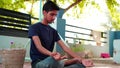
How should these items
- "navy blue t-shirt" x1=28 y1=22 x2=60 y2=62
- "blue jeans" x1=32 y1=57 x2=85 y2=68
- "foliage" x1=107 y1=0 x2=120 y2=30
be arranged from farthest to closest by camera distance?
"foliage" x1=107 y1=0 x2=120 y2=30 < "navy blue t-shirt" x1=28 y1=22 x2=60 y2=62 < "blue jeans" x1=32 y1=57 x2=85 y2=68

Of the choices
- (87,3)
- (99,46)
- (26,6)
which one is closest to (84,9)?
(87,3)

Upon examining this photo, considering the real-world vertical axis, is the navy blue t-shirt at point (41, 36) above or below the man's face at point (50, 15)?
below

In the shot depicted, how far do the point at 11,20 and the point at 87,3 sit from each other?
5080mm

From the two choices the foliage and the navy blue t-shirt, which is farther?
the foliage

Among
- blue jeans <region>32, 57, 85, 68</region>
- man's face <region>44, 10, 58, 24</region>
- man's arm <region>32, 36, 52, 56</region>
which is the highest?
man's face <region>44, 10, 58, 24</region>

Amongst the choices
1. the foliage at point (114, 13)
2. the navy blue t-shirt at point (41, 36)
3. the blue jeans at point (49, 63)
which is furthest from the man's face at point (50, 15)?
the foliage at point (114, 13)

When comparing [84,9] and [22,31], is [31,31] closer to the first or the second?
[22,31]

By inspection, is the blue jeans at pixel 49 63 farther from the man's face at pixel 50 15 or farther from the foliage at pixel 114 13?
the foliage at pixel 114 13

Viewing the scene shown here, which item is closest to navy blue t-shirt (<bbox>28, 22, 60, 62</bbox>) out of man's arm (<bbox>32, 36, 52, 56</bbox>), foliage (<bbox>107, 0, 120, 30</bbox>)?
man's arm (<bbox>32, 36, 52, 56</bbox>)

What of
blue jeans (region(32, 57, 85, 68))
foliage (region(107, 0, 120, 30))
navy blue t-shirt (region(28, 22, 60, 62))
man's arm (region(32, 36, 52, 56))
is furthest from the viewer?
foliage (region(107, 0, 120, 30))

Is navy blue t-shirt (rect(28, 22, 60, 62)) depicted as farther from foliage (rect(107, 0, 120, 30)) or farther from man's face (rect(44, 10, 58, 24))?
foliage (rect(107, 0, 120, 30))

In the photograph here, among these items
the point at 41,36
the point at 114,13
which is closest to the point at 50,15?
the point at 41,36

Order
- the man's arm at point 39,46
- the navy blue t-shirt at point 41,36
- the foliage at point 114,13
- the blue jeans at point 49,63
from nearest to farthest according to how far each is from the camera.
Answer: the blue jeans at point 49,63 → the man's arm at point 39,46 → the navy blue t-shirt at point 41,36 → the foliage at point 114,13

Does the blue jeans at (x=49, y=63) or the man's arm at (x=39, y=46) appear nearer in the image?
the blue jeans at (x=49, y=63)
